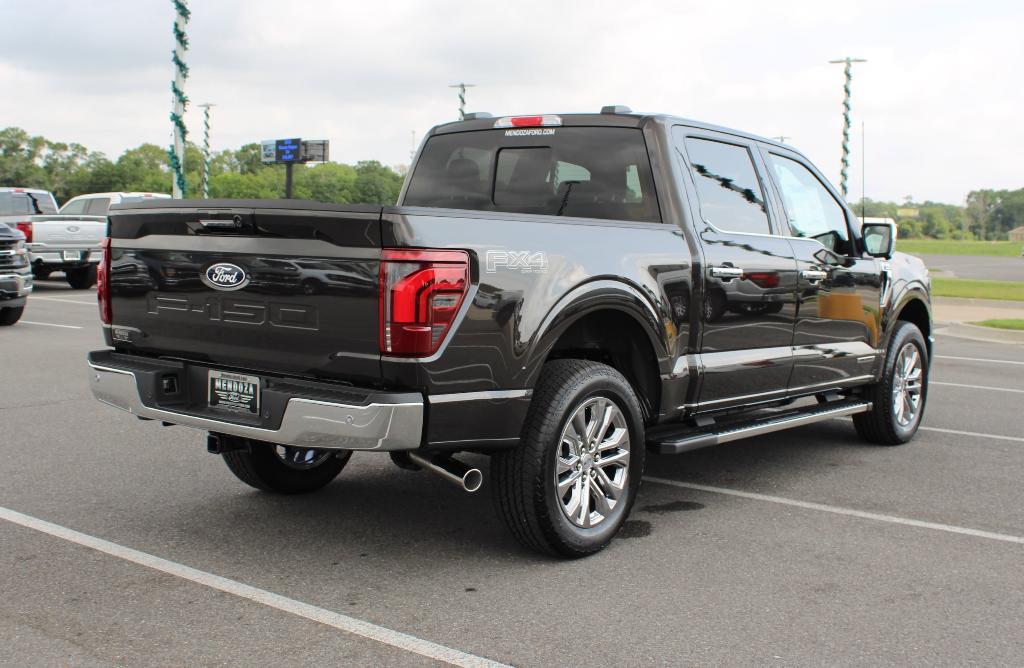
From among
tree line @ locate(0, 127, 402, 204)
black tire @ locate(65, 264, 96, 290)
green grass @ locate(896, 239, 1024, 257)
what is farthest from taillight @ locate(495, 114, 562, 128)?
green grass @ locate(896, 239, 1024, 257)

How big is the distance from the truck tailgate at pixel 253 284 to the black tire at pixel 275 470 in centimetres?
90

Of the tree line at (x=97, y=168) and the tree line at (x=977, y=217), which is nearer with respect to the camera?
the tree line at (x=97, y=168)

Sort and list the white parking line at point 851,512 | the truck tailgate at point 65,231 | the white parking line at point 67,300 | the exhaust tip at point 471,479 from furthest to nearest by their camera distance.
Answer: the truck tailgate at point 65,231, the white parking line at point 67,300, the white parking line at point 851,512, the exhaust tip at point 471,479

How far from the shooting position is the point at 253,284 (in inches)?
166

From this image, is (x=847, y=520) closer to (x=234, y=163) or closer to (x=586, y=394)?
(x=586, y=394)

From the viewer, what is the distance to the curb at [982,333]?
15031 millimetres

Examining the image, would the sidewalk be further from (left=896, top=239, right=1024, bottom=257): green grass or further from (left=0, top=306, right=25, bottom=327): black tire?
(left=896, top=239, right=1024, bottom=257): green grass

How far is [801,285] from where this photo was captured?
6.09m

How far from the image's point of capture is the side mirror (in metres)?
6.80

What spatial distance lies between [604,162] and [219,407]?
7.59 feet

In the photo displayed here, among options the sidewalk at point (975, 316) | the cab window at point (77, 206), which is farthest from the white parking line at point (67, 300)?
the sidewalk at point (975, 316)

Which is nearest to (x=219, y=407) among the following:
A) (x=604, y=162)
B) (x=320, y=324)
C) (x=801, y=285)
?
(x=320, y=324)

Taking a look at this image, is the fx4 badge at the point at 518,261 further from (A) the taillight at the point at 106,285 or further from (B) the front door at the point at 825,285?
(B) the front door at the point at 825,285

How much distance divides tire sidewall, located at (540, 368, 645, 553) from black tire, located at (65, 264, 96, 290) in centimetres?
1836
